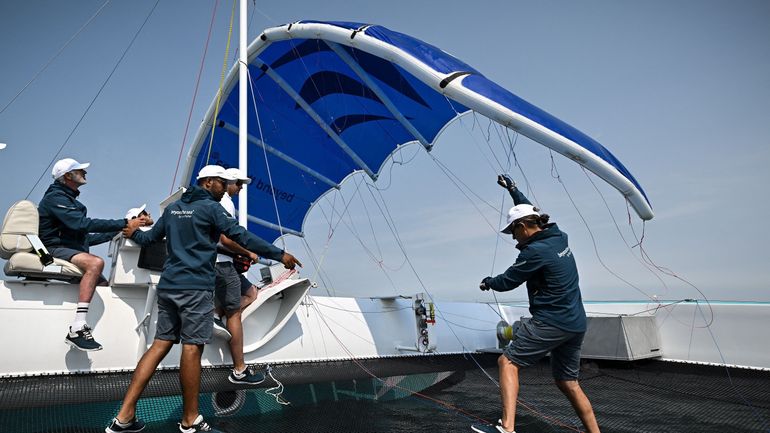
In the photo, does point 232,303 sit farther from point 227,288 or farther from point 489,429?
point 489,429

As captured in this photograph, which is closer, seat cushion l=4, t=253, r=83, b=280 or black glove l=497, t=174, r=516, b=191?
seat cushion l=4, t=253, r=83, b=280

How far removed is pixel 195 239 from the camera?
3166 mm

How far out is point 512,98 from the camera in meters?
5.09

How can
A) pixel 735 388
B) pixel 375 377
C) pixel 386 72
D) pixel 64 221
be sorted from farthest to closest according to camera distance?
pixel 386 72 < pixel 375 377 < pixel 735 388 < pixel 64 221

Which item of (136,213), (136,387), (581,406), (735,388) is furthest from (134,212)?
(735,388)

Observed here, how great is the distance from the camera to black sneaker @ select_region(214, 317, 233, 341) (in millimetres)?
4371

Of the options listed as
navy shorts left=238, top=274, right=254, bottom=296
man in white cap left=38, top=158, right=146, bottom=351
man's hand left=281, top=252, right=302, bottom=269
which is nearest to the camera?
man's hand left=281, top=252, right=302, bottom=269

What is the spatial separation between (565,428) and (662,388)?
2.34 metres

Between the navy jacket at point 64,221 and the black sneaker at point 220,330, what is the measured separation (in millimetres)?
1230

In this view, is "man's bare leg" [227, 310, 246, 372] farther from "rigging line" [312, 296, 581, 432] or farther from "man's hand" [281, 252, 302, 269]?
"rigging line" [312, 296, 581, 432]

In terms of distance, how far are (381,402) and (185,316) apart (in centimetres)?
211

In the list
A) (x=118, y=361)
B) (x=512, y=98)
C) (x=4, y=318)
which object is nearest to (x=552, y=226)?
(x=512, y=98)

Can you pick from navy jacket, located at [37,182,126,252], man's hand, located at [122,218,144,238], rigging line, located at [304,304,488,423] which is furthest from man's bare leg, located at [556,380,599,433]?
navy jacket, located at [37,182,126,252]

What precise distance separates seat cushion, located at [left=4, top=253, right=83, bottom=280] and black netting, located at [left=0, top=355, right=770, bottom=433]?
849 mm
